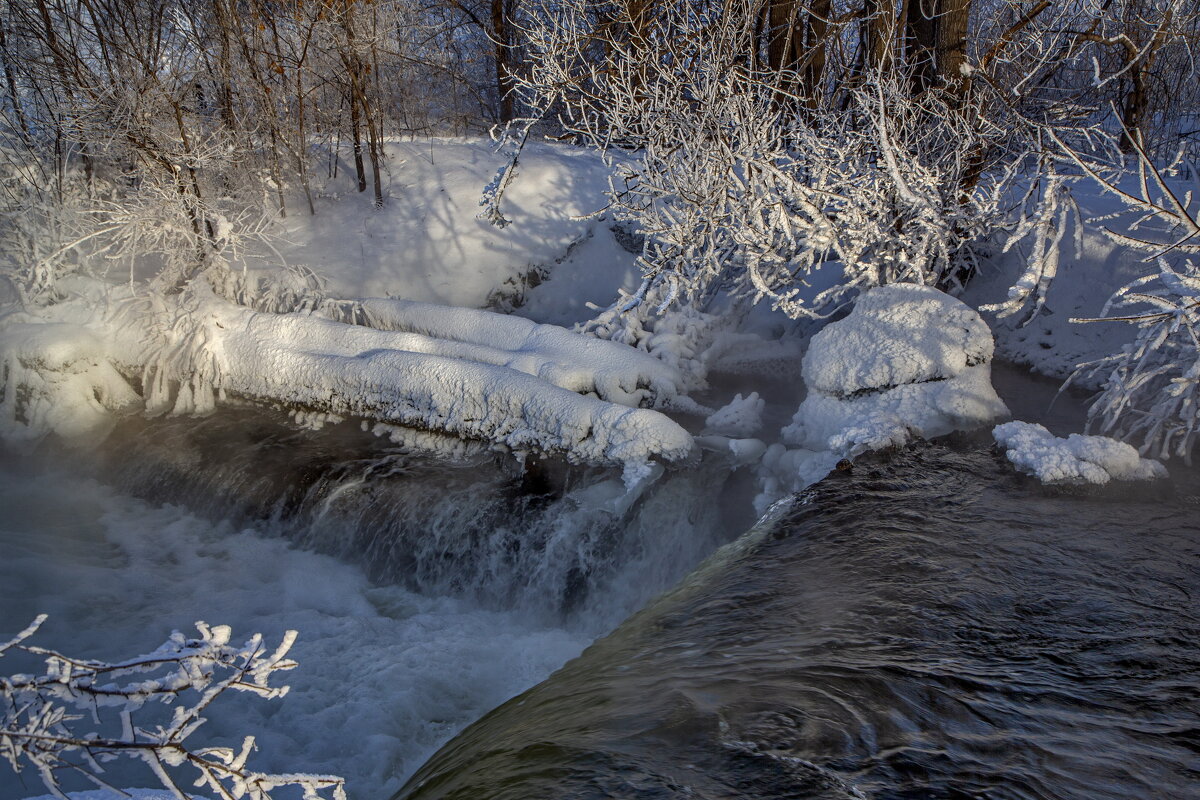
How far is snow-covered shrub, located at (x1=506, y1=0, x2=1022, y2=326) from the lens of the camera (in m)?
7.80

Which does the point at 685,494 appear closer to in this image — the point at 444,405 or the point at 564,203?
the point at 444,405

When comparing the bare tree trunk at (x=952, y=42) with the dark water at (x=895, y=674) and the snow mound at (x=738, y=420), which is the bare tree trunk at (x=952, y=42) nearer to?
the snow mound at (x=738, y=420)

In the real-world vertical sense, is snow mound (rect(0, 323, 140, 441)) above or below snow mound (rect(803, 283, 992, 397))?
below

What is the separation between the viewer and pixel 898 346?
263 inches

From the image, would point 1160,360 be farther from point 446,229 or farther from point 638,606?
point 446,229

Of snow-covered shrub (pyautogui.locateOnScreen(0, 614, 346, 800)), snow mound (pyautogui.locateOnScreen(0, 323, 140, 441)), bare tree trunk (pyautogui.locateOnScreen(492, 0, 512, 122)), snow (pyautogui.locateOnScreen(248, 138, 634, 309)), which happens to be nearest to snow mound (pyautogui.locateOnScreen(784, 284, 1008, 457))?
snow (pyautogui.locateOnScreen(248, 138, 634, 309))

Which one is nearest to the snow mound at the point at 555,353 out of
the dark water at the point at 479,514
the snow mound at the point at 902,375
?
the dark water at the point at 479,514

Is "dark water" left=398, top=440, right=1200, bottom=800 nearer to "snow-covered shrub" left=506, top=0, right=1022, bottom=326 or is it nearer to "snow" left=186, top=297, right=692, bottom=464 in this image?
"snow" left=186, top=297, right=692, bottom=464

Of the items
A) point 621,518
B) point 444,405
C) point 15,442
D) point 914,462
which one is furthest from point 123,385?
A: point 914,462

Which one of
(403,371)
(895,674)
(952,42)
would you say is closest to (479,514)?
(403,371)

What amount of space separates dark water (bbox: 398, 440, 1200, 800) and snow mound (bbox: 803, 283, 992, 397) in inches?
67.7

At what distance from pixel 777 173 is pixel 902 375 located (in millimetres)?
2257

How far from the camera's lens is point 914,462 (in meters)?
5.86

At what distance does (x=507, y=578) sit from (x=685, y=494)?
156 centimetres
